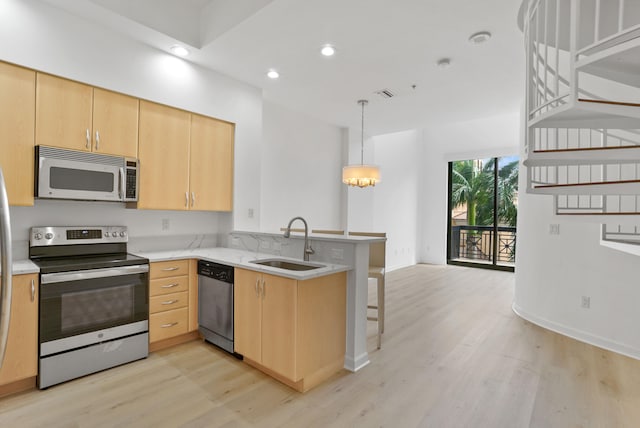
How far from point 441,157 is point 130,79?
694 cm

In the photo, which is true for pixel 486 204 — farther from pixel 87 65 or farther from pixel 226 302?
pixel 87 65

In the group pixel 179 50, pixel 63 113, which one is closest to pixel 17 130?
pixel 63 113

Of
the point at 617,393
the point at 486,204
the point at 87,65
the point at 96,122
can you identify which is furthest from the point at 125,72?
the point at 486,204

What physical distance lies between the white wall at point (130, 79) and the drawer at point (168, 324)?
927mm

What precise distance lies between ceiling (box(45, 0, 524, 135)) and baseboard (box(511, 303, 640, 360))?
276 centimetres

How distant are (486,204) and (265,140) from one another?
548 cm

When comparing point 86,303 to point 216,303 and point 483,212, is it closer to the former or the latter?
point 216,303

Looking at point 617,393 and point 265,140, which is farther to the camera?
point 265,140

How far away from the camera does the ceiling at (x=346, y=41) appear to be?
2541 millimetres

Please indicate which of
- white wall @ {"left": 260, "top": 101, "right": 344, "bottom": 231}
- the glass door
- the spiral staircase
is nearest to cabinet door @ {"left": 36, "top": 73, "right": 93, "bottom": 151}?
white wall @ {"left": 260, "top": 101, "right": 344, "bottom": 231}

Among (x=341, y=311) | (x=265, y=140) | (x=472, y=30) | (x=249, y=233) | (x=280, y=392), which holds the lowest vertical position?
(x=280, y=392)

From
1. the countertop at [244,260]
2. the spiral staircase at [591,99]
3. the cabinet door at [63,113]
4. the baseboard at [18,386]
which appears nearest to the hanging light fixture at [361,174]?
the countertop at [244,260]

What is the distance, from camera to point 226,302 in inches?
110

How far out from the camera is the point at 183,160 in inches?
132
